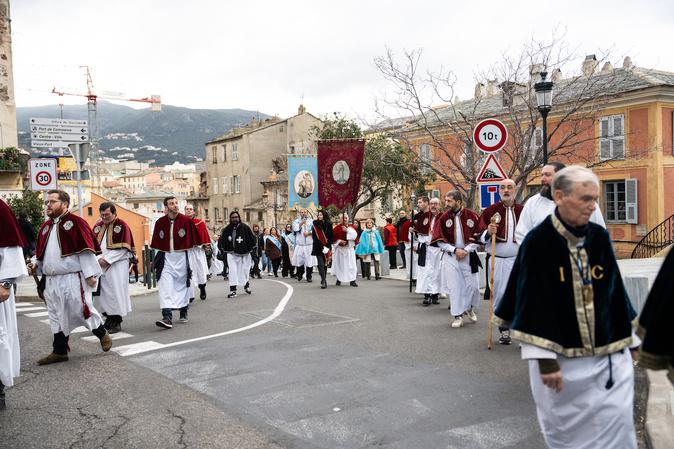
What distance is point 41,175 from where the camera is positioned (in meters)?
17.0

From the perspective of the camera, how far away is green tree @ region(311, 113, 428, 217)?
1351 inches

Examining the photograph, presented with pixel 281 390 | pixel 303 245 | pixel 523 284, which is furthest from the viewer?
pixel 303 245

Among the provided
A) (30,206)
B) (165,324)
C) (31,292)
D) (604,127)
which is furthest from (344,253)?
(604,127)

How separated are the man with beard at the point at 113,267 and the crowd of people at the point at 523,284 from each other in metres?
0.02

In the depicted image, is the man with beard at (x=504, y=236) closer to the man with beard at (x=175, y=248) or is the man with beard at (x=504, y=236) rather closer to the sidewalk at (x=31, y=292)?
the man with beard at (x=175, y=248)

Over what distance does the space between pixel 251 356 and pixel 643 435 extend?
461cm

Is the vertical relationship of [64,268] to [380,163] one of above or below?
below

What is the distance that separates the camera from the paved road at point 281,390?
5422mm

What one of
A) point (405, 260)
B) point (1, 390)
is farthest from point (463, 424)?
point (405, 260)

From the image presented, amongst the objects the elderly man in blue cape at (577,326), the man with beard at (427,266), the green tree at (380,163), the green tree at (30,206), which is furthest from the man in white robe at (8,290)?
the green tree at (380,163)

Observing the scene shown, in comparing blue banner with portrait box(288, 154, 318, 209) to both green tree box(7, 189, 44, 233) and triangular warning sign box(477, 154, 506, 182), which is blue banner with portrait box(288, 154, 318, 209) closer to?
green tree box(7, 189, 44, 233)

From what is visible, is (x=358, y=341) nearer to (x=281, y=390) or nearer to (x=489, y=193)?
(x=281, y=390)

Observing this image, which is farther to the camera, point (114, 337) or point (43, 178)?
point (43, 178)

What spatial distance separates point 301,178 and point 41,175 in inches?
373
